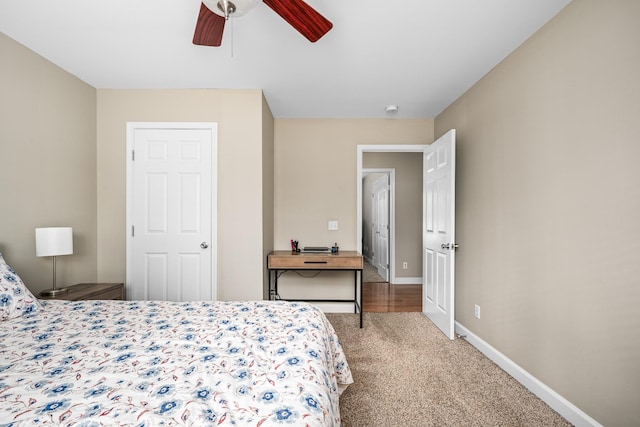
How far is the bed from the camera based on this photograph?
814 millimetres

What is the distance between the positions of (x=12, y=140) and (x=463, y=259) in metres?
4.03

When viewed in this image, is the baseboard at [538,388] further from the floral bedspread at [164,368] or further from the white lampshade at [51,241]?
the white lampshade at [51,241]

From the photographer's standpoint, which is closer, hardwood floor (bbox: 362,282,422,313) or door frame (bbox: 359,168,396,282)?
hardwood floor (bbox: 362,282,422,313)

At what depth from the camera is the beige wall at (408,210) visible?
209 inches

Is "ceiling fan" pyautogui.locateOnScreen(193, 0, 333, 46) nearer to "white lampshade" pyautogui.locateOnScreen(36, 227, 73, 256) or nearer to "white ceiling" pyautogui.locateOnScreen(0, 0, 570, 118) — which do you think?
"white ceiling" pyautogui.locateOnScreen(0, 0, 570, 118)

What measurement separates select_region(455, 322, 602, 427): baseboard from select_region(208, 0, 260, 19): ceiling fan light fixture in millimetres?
2804

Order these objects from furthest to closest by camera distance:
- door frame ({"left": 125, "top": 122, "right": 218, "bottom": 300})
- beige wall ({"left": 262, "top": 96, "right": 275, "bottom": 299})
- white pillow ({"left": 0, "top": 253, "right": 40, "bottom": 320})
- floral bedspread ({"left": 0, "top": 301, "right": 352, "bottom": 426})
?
beige wall ({"left": 262, "top": 96, "right": 275, "bottom": 299}) → door frame ({"left": 125, "top": 122, "right": 218, "bottom": 300}) → white pillow ({"left": 0, "top": 253, "right": 40, "bottom": 320}) → floral bedspread ({"left": 0, "top": 301, "right": 352, "bottom": 426})

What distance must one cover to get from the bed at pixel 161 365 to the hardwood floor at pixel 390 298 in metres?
2.23

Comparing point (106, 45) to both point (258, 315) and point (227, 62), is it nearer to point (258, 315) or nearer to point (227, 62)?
point (227, 62)

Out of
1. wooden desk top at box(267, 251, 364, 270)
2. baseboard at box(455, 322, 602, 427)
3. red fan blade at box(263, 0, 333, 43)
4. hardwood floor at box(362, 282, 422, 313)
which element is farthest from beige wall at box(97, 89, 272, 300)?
baseboard at box(455, 322, 602, 427)

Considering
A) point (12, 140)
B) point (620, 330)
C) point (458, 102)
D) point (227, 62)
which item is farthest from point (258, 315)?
point (458, 102)

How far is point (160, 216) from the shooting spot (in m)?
3.04

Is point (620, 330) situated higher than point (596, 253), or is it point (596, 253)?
point (596, 253)

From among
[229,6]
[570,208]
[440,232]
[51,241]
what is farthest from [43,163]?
[570,208]
